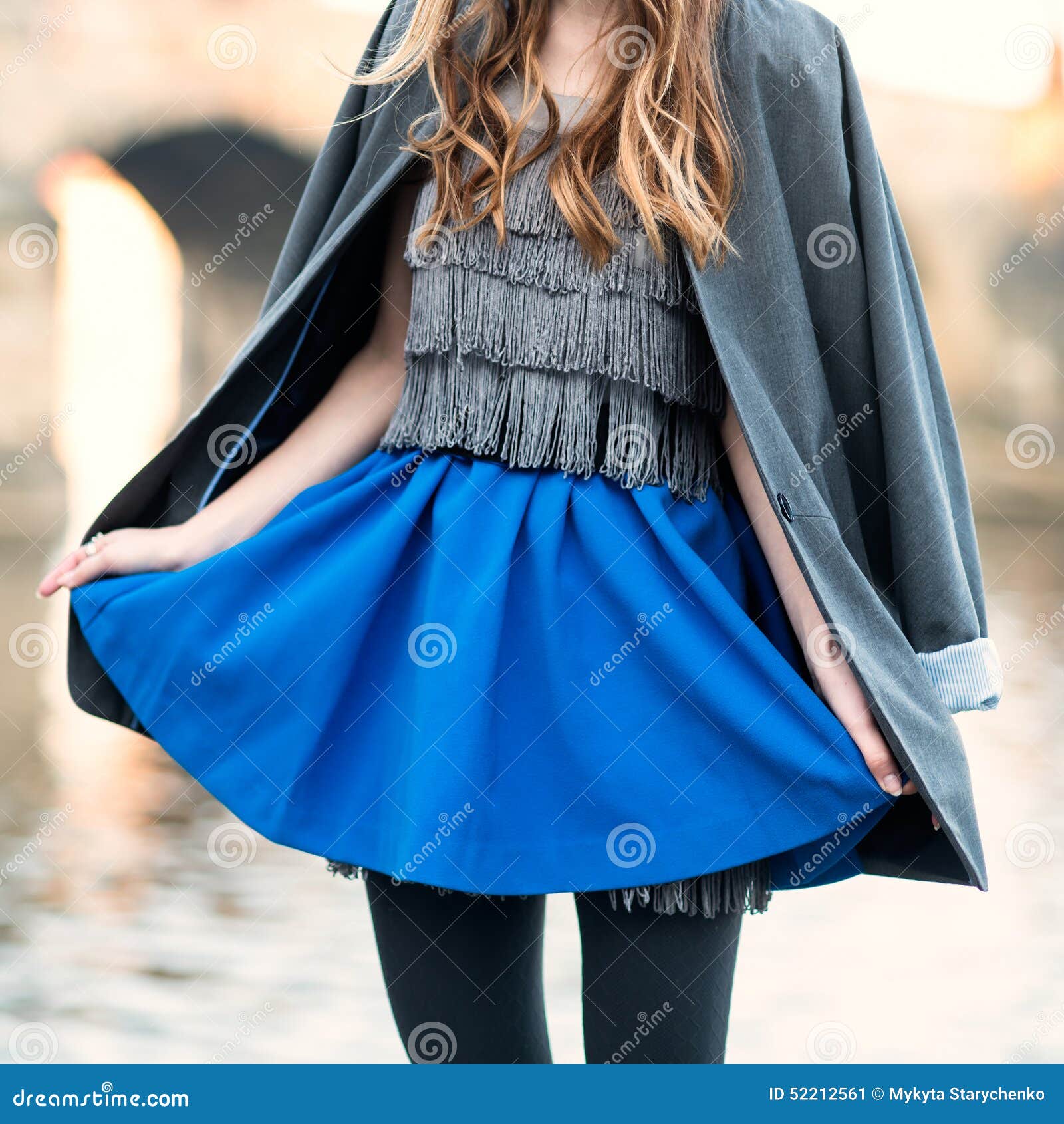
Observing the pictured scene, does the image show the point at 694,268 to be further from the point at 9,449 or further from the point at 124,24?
the point at 9,449

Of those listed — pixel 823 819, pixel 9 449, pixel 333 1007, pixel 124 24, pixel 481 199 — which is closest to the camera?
pixel 823 819

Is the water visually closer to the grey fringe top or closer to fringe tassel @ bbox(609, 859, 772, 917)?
fringe tassel @ bbox(609, 859, 772, 917)

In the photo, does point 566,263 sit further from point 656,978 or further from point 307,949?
point 307,949

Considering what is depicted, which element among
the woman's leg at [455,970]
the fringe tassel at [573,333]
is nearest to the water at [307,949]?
the woman's leg at [455,970]

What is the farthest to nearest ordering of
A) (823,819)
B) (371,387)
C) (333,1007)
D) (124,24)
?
1. (124,24)
2. (333,1007)
3. (371,387)
4. (823,819)

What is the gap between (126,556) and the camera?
2.96ft

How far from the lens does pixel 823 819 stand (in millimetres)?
748

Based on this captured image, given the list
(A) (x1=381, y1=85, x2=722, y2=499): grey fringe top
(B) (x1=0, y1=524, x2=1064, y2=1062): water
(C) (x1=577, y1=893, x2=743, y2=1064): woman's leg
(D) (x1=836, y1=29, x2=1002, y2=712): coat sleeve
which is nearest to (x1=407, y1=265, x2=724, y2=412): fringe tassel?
(A) (x1=381, y1=85, x2=722, y2=499): grey fringe top

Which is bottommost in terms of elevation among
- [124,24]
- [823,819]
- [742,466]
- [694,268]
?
[823,819]

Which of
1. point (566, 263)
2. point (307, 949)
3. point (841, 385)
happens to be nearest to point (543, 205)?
point (566, 263)

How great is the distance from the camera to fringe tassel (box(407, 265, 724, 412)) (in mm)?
832

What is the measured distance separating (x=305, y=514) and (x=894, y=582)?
47 cm

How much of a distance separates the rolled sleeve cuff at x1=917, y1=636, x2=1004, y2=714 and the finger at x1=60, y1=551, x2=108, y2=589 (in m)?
0.66

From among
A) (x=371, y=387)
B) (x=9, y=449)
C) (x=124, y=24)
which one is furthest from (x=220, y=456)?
(x=9, y=449)
